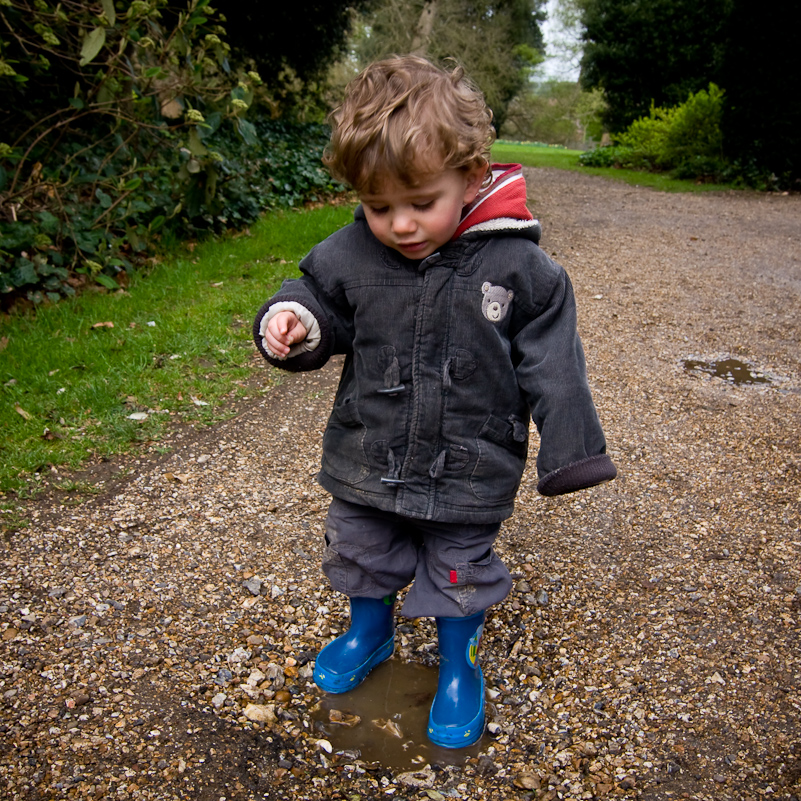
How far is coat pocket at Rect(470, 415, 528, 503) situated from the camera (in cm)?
183

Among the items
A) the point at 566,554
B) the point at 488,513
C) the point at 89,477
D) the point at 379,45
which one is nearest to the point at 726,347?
the point at 566,554

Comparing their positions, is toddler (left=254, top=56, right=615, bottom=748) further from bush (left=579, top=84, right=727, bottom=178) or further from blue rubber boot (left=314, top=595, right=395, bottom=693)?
bush (left=579, top=84, right=727, bottom=178)

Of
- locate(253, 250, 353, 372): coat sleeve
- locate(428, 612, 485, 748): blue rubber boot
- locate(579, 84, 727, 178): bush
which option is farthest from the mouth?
locate(579, 84, 727, 178): bush

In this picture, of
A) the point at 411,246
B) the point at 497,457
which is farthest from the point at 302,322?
the point at 497,457

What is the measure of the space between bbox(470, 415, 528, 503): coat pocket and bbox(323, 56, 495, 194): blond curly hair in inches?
24.6

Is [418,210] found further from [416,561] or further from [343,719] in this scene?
[343,719]

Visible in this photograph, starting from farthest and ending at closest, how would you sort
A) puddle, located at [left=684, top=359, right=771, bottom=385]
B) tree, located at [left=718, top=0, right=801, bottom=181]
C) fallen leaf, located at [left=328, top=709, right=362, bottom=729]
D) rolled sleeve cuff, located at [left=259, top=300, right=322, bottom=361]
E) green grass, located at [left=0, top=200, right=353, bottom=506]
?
tree, located at [left=718, top=0, right=801, bottom=181], puddle, located at [left=684, top=359, right=771, bottom=385], green grass, located at [left=0, top=200, right=353, bottom=506], fallen leaf, located at [left=328, top=709, right=362, bottom=729], rolled sleeve cuff, located at [left=259, top=300, right=322, bottom=361]

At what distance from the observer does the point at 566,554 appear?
273 cm

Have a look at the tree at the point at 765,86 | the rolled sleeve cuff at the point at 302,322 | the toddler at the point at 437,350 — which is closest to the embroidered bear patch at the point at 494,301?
the toddler at the point at 437,350

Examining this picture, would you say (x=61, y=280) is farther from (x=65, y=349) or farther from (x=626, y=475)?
(x=626, y=475)

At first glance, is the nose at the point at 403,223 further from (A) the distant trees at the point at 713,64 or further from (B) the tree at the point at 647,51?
(B) the tree at the point at 647,51

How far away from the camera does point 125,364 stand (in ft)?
12.9

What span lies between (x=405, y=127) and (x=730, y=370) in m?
3.48

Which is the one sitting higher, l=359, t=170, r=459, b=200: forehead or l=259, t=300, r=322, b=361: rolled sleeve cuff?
l=359, t=170, r=459, b=200: forehead
